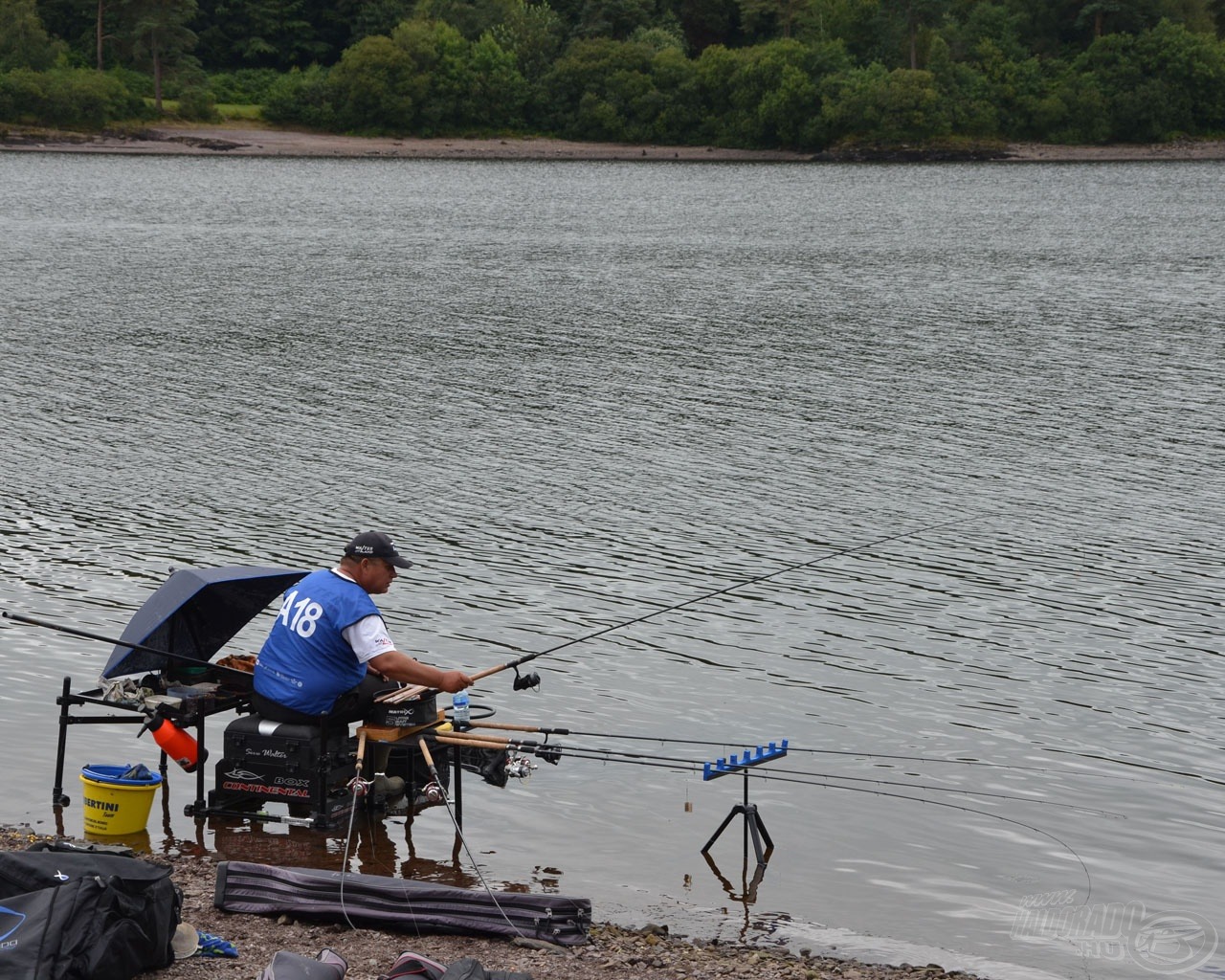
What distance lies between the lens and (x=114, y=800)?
935cm

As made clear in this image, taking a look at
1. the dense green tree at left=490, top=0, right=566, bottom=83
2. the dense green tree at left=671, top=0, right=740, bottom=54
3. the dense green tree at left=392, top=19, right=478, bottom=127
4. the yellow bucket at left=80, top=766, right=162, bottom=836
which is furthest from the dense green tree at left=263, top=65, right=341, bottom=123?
the yellow bucket at left=80, top=766, right=162, bottom=836

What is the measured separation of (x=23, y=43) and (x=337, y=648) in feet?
373

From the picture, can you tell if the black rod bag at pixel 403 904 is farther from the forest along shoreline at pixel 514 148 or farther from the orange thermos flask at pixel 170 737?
the forest along shoreline at pixel 514 148

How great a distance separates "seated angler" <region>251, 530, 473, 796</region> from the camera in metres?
8.84

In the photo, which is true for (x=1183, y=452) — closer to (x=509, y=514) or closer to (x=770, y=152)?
(x=509, y=514)

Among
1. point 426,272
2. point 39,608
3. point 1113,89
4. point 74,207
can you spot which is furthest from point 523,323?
point 1113,89

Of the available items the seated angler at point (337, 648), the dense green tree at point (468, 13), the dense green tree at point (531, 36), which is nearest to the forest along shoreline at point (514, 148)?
the dense green tree at point (531, 36)

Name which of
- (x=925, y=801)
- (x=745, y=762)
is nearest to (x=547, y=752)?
(x=745, y=762)

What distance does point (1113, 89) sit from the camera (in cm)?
11356

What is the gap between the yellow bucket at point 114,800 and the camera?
9297 millimetres

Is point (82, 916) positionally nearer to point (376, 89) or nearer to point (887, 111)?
point (887, 111)

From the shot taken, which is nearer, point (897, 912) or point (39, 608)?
point (897, 912)

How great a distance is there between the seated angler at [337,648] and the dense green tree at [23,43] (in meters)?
111

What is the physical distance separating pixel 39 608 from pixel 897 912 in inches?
344
